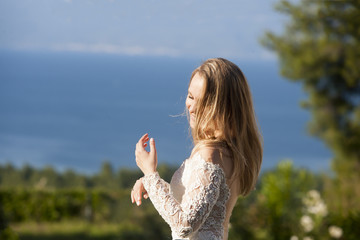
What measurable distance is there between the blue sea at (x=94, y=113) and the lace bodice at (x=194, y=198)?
2616 centimetres

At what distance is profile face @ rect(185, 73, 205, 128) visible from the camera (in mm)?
1717

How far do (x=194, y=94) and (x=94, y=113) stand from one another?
3574 centimetres

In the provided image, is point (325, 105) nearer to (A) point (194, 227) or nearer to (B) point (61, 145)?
(A) point (194, 227)

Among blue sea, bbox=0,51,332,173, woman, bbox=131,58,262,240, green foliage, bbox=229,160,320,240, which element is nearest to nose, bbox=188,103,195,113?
woman, bbox=131,58,262,240

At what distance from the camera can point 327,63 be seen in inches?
380

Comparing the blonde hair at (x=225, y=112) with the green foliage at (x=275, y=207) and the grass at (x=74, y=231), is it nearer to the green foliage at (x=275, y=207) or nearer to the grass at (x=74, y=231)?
the green foliage at (x=275, y=207)

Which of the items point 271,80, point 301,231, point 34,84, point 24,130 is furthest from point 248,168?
point 271,80

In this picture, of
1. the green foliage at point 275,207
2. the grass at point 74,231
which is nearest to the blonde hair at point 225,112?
the green foliage at point 275,207

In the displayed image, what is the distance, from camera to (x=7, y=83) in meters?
45.4

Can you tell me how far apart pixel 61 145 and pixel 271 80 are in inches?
1157

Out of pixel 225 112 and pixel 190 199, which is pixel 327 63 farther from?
pixel 190 199

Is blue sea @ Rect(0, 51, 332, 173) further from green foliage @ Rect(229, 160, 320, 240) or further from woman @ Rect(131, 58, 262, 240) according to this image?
woman @ Rect(131, 58, 262, 240)

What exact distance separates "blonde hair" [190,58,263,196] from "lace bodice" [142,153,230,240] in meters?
0.09

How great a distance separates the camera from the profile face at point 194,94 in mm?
1717
